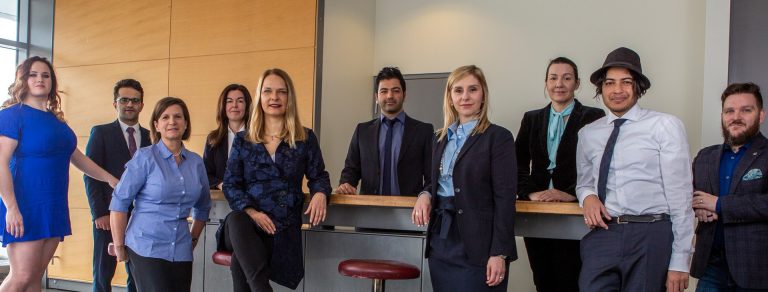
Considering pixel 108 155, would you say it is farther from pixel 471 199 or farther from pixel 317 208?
pixel 471 199

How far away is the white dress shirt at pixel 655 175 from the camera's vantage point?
2.35 m

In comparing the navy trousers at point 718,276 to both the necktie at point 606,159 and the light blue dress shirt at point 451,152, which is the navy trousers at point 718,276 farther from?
the light blue dress shirt at point 451,152

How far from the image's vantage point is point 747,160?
8.98 ft

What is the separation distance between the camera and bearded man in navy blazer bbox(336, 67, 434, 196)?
3.84 m

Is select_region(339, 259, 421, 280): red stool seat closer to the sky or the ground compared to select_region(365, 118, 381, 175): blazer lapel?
closer to the ground

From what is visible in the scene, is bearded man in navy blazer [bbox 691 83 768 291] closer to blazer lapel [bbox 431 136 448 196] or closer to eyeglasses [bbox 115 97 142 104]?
blazer lapel [bbox 431 136 448 196]

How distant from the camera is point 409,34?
625cm

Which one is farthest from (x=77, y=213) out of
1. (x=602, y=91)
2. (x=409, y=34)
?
(x=602, y=91)

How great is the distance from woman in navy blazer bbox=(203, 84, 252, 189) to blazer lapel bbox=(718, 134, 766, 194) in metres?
2.62

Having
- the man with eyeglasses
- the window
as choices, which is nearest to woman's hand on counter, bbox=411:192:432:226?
the man with eyeglasses

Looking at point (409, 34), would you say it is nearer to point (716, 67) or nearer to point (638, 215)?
point (716, 67)

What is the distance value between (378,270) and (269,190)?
0.60m

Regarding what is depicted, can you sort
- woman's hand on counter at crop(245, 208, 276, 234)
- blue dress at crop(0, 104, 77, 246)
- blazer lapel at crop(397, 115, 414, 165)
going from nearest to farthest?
woman's hand on counter at crop(245, 208, 276, 234) < blue dress at crop(0, 104, 77, 246) < blazer lapel at crop(397, 115, 414, 165)

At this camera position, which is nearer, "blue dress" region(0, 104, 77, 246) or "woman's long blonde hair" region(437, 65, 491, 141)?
"woman's long blonde hair" region(437, 65, 491, 141)
